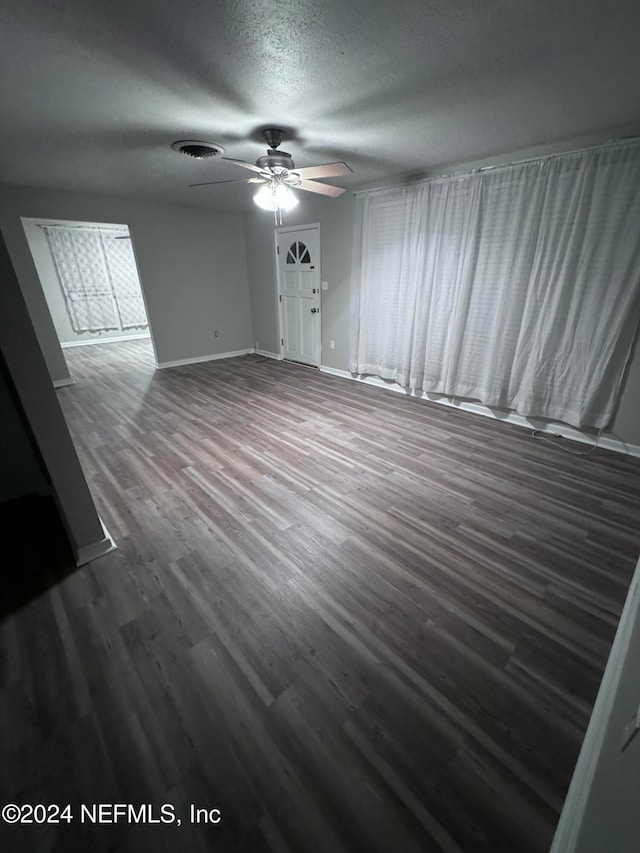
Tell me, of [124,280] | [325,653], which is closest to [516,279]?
[325,653]

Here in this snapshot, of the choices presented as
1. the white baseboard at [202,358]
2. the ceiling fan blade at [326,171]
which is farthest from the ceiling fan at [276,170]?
the white baseboard at [202,358]

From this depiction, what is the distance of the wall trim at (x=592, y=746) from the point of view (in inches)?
35.2

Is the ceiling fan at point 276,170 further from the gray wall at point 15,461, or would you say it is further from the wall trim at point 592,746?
the wall trim at point 592,746

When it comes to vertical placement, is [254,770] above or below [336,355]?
below

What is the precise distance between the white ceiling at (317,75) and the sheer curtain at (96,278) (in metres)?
5.22

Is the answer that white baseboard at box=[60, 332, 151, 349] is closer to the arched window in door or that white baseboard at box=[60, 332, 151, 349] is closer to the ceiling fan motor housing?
the arched window in door

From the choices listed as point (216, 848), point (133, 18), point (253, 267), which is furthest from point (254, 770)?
point (253, 267)

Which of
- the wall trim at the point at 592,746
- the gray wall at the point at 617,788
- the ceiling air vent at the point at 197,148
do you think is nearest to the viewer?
the gray wall at the point at 617,788

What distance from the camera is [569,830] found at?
90 centimetres

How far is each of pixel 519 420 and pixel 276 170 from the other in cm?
326

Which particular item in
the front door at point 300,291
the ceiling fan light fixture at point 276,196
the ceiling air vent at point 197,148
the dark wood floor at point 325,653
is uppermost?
the ceiling air vent at point 197,148

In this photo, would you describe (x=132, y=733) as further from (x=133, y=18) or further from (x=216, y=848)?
(x=133, y=18)

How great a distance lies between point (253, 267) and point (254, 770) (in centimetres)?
643

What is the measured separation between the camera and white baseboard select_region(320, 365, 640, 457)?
3.02m
